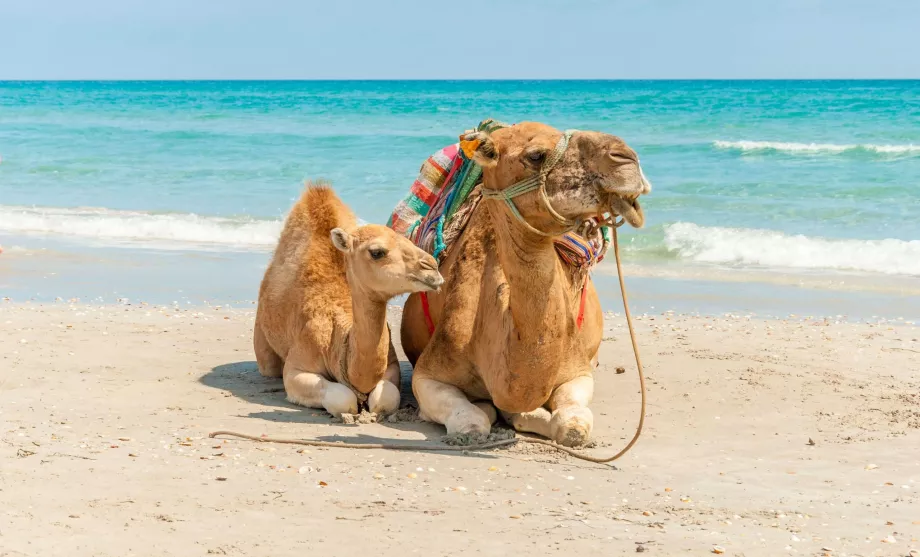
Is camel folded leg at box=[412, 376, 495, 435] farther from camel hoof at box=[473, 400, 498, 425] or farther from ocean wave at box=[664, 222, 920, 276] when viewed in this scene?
ocean wave at box=[664, 222, 920, 276]

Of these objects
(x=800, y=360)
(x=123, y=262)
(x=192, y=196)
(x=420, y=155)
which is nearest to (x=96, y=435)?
(x=800, y=360)

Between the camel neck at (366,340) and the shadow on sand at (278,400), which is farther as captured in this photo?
the shadow on sand at (278,400)

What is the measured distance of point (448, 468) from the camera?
5.72 metres

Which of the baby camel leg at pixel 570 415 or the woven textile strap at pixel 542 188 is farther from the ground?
the woven textile strap at pixel 542 188

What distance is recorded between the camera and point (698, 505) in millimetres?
5223

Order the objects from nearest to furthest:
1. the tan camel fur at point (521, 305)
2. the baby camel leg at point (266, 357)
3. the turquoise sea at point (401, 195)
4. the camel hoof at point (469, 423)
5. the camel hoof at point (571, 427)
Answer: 1. the tan camel fur at point (521, 305)
2. the camel hoof at point (571, 427)
3. the camel hoof at point (469, 423)
4. the baby camel leg at point (266, 357)
5. the turquoise sea at point (401, 195)

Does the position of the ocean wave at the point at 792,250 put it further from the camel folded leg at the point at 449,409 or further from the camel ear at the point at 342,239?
the camel ear at the point at 342,239

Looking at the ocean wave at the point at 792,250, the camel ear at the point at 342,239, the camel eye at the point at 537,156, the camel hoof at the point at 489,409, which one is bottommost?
the camel hoof at the point at 489,409

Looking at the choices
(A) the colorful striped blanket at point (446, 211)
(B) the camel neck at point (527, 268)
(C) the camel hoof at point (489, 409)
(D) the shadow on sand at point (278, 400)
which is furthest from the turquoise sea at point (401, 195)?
(B) the camel neck at point (527, 268)

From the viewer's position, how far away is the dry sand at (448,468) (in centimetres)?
462

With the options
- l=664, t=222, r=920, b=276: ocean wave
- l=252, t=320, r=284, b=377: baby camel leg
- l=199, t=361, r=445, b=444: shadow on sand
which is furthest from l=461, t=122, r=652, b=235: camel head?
l=664, t=222, r=920, b=276: ocean wave

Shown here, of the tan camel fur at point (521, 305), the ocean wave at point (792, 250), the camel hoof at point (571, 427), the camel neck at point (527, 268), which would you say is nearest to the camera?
the tan camel fur at point (521, 305)

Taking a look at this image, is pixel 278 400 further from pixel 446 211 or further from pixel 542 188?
pixel 542 188

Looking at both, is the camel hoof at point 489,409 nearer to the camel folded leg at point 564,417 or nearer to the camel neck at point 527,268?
the camel folded leg at point 564,417
